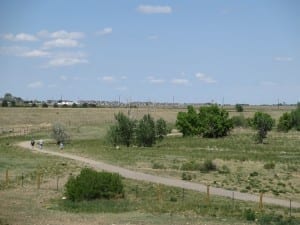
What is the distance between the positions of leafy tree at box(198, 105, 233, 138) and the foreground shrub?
255 ft

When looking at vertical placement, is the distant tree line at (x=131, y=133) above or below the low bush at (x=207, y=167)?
above

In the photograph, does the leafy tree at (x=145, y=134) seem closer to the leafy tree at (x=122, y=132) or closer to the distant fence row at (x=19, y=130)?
the leafy tree at (x=122, y=132)

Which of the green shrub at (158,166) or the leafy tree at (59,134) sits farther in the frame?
the leafy tree at (59,134)

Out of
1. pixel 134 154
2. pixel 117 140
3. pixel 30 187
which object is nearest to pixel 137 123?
pixel 117 140

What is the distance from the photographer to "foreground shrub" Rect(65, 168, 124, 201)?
3177 cm

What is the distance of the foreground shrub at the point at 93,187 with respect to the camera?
31.8 metres

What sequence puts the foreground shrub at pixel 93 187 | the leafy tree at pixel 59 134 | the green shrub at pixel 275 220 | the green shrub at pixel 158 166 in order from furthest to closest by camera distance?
the leafy tree at pixel 59 134 < the green shrub at pixel 158 166 < the foreground shrub at pixel 93 187 < the green shrub at pixel 275 220

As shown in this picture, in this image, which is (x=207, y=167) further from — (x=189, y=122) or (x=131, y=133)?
(x=189, y=122)

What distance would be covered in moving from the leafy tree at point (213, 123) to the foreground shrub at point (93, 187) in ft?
255

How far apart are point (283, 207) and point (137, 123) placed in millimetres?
58255

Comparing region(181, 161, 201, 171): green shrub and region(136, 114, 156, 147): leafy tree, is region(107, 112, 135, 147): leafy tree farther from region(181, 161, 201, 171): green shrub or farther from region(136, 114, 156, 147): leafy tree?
region(181, 161, 201, 171): green shrub

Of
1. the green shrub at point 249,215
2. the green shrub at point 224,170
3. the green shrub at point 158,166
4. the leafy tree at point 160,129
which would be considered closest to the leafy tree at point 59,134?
the leafy tree at point 160,129

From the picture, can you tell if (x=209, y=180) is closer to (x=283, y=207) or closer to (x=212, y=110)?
(x=283, y=207)

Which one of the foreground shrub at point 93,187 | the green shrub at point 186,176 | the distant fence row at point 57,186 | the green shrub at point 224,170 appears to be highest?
the foreground shrub at point 93,187
